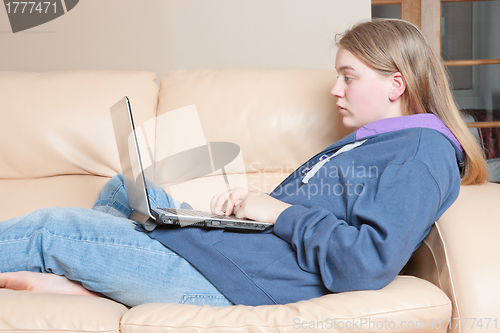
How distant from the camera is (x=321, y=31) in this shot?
5.79 ft

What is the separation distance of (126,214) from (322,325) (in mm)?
729

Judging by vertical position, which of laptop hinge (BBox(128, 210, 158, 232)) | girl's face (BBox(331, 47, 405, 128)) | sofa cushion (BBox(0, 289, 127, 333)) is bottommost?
sofa cushion (BBox(0, 289, 127, 333))

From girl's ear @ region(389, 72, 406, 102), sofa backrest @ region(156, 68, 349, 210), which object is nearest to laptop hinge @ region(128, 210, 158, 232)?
sofa backrest @ region(156, 68, 349, 210)

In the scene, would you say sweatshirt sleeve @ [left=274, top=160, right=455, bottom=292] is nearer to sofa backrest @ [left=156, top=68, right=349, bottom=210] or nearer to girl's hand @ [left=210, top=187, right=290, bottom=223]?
girl's hand @ [left=210, top=187, right=290, bottom=223]

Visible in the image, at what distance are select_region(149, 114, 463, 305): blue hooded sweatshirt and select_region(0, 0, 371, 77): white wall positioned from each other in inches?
41.0

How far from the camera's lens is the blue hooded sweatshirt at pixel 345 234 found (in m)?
0.68

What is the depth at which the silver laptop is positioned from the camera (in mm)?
712

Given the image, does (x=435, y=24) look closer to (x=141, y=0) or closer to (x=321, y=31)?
(x=321, y=31)

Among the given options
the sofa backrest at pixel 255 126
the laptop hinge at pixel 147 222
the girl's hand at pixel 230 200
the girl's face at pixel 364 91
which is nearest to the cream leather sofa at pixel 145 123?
the sofa backrest at pixel 255 126

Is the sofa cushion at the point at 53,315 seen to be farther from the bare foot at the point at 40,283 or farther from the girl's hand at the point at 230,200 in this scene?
the girl's hand at the point at 230,200

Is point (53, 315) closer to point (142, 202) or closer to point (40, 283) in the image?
point (40, 283)

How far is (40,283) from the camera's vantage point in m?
0.77

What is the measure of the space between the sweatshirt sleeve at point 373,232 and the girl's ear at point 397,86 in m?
0.28

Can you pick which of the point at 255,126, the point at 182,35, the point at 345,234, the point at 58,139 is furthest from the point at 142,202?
the point at 182,35
